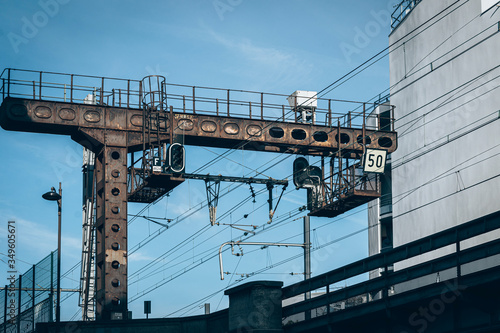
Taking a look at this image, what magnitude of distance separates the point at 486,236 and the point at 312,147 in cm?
1209

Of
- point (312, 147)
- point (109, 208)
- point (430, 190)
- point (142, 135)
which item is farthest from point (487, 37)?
point (109, 208)

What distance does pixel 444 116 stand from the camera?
47656 millimetres

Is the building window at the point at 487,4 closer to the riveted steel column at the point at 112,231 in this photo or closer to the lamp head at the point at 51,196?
the riveted steel column at the point at 112,231

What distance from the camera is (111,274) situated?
109 ft

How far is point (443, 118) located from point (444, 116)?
0.14m

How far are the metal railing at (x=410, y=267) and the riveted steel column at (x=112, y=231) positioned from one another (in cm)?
1146

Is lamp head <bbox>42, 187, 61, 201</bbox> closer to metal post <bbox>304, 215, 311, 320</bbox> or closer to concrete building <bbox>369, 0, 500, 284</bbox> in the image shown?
metal post <bbox>304, 215, 311, 320</bbox>

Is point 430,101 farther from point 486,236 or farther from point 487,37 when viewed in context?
point 486,236

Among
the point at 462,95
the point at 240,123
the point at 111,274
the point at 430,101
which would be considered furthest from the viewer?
the point at 430,101

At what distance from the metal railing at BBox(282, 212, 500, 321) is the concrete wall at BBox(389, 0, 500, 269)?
21131 millimetres

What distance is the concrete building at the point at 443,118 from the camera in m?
43.1

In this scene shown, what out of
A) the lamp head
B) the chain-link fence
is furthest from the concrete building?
the chain-link fence

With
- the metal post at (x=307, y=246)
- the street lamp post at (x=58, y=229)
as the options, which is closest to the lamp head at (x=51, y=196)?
the street lamp post at (x=58, y=229)

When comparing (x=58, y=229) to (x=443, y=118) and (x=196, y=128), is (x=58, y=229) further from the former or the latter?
(x=443, y=118)
